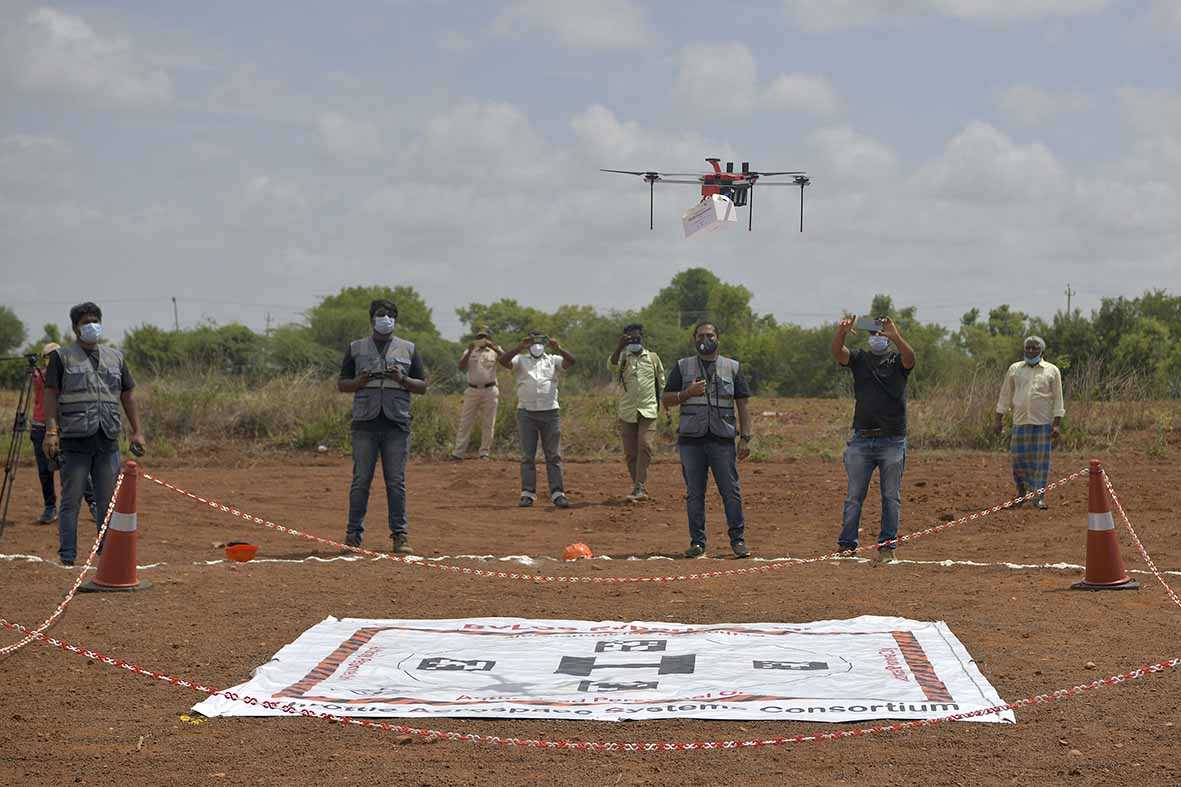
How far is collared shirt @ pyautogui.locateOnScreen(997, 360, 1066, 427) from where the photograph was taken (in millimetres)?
13727

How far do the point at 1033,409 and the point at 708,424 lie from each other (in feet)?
14.7

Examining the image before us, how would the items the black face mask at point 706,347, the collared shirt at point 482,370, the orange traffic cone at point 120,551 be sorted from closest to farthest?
the orange traffic cone at point 120,551 → the black face mask at point 706,347 → the collared shirt at point 482,370

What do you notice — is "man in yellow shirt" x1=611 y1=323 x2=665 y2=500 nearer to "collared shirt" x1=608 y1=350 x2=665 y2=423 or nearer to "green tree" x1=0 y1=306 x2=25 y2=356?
"collared shirt" x1=608 y1=350 x2=665 y2=423

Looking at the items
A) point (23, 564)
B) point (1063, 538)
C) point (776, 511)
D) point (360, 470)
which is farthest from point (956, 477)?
point (23, 564)

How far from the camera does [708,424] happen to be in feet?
36.1

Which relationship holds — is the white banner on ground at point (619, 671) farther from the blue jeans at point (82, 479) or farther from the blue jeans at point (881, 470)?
the blue jeans at point (82, 479)

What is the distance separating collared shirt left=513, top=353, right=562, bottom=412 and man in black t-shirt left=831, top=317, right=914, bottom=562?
491cm

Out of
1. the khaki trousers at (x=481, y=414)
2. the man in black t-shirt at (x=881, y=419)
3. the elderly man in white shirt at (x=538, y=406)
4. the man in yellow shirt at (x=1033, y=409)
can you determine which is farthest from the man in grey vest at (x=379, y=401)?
the khaki trousers at (x=481, y=414)

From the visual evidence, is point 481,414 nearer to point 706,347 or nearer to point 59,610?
point 706,347

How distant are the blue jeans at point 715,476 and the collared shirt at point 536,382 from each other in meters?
3.93

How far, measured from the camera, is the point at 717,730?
19.4 ft

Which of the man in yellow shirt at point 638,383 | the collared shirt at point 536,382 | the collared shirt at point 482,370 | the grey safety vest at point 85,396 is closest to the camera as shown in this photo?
the grey safety vest at point 85,396

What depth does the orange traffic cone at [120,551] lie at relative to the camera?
9.17 metres

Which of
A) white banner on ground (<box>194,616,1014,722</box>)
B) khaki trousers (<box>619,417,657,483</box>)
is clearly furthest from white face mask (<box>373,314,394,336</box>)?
khaki trousers (<box>619,417,657,483</box>)
